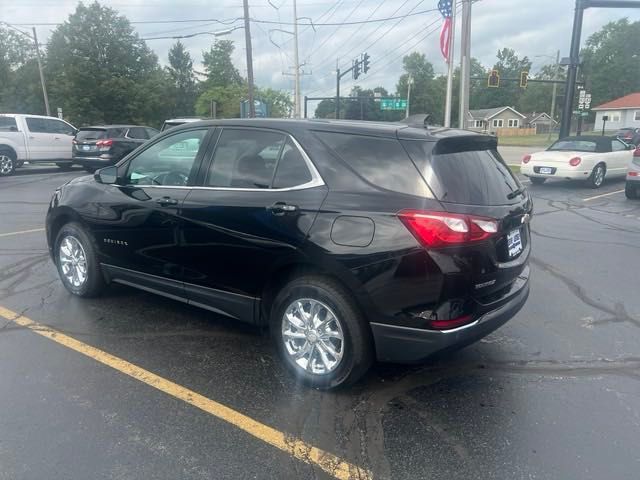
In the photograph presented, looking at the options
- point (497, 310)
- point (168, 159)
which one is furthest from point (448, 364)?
point (168, 159)

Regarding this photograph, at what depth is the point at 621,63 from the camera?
94750 mm

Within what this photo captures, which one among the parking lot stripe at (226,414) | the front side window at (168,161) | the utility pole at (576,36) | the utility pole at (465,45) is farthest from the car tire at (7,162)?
the utility pole at (576,36)

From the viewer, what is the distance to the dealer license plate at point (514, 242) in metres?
3.36

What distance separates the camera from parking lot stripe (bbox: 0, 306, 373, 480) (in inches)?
107

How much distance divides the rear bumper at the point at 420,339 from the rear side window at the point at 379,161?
81 centimetres

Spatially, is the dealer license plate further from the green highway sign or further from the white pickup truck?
the green highway sign

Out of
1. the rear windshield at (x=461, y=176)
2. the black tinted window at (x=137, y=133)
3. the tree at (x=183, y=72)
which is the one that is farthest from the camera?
the tree at (x=183, y=72)

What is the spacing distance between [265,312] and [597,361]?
250cm

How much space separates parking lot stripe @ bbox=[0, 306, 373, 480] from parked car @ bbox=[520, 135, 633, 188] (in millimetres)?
13434

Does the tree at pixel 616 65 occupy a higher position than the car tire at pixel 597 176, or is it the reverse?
the tree at pixel 616 65

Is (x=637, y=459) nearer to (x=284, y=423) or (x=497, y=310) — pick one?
(x=497, y=310)

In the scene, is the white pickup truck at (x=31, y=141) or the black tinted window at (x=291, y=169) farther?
the white pickup truck at (x=31, y=141)

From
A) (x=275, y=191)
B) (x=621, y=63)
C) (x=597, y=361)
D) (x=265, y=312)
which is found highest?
(x=621, y=63)

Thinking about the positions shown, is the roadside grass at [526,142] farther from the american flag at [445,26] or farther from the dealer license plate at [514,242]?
the dealer license plate at [514,242]
